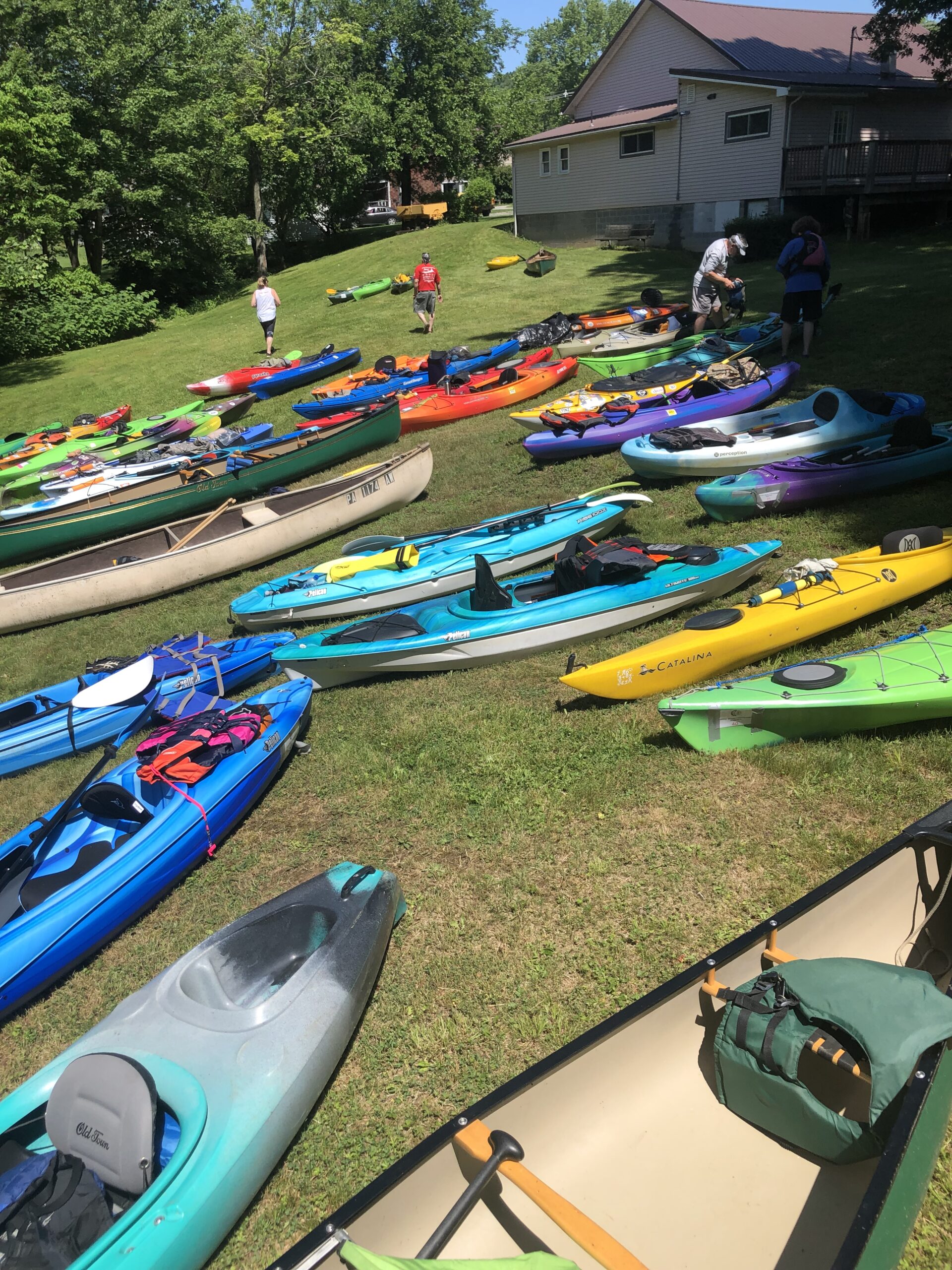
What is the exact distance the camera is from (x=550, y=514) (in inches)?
323

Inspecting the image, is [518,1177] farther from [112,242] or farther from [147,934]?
[112,242]

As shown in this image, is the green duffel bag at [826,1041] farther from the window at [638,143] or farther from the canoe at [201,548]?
the window at [638,143]

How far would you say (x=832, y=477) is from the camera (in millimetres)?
7746

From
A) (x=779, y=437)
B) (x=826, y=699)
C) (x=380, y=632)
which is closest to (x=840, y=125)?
(x=779, y=437)

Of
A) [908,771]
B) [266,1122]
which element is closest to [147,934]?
[266,1122]

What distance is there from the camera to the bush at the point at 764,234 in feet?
64.7

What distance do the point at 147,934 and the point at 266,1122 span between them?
6.25 ft

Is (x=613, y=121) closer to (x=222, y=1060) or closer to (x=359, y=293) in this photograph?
(x=359, y=293)

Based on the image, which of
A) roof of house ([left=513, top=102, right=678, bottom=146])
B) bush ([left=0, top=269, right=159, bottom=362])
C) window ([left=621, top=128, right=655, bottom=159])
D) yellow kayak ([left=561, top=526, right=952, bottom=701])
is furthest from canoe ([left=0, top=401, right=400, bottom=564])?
window ([left=621, top=128, right=655, bottom=159])

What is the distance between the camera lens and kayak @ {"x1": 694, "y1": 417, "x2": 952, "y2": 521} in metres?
7.71

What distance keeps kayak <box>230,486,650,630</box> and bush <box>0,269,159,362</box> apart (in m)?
20.0

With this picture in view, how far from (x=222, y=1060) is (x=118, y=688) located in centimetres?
388

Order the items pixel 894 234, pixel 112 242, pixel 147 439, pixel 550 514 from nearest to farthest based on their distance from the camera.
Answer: pixel 550 514, pixel 147 439, pixel 894 234, pixel 112 242

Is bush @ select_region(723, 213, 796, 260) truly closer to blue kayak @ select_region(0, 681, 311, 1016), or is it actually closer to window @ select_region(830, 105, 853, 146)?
window @ select_region(830, 105, 853, 146)
